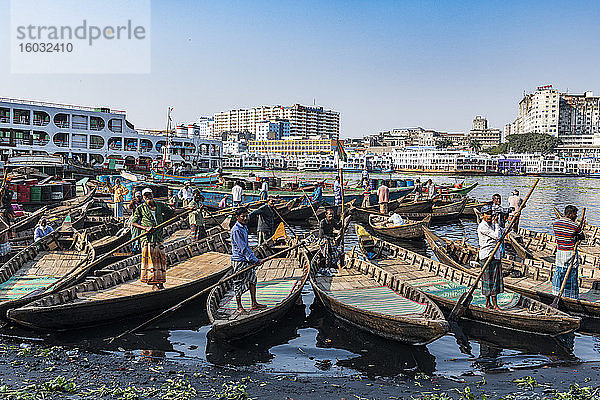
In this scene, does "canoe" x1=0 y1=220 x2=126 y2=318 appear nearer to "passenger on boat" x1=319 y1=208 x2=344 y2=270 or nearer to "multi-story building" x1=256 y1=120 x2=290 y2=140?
"passenger on boat" x1=319 y1=208 x2=344 y2=270

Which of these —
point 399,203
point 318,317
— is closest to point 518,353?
point 318,317

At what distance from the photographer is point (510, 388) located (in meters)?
7.19

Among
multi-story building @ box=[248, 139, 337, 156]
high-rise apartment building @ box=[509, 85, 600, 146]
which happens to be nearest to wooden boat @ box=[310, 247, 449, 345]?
multi-story building @ box=[248, 139, 337, 156]

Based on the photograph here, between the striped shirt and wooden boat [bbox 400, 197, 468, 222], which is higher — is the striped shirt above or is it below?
above

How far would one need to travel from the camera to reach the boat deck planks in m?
9.91

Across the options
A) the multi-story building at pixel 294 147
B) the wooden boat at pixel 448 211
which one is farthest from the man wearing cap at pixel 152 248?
the multi-story building at pixel 294 147

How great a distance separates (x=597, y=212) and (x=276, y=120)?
143174 mm

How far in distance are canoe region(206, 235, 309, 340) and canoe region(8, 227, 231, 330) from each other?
3.39 feet

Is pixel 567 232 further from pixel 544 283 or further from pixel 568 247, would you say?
pixel 544 283

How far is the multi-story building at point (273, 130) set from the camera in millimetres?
165500

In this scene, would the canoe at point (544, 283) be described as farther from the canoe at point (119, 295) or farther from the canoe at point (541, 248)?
the canoe at point (119, 295)

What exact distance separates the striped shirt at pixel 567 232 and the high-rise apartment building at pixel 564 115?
16086cm

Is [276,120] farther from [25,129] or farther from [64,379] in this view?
[64,379]

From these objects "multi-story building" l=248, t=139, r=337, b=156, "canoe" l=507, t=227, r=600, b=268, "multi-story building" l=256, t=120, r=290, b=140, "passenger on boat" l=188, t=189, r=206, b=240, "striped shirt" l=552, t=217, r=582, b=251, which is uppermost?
"multi-story building" l=256, t=120, r=290, b=140
